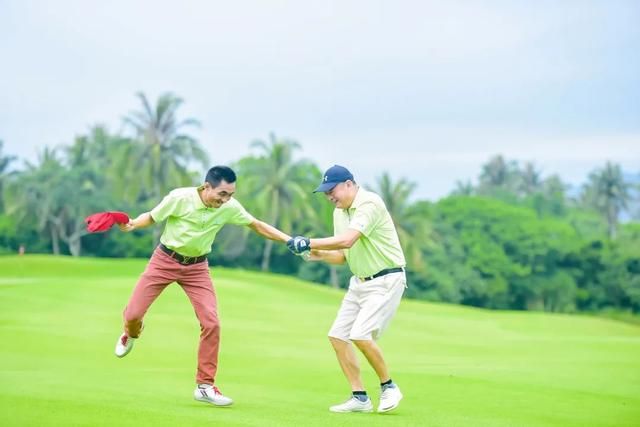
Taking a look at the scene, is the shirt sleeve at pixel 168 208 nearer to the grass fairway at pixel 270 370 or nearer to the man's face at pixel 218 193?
the man's face at pixel 218 193

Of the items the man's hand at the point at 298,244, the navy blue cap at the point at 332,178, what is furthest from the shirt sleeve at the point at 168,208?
the navy blue cap at the point at 332,178

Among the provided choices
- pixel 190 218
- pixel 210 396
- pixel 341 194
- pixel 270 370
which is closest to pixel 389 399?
pixel 210 396

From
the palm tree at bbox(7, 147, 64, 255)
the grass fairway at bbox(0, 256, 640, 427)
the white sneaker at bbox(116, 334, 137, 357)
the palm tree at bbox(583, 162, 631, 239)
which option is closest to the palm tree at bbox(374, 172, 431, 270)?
the palm tree at bbox(7, 147, 64, 255)

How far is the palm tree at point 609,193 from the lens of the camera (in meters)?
134

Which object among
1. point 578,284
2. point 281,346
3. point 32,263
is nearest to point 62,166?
point 32,263

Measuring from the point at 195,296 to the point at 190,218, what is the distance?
0.92m

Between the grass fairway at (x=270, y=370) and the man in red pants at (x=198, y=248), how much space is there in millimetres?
531

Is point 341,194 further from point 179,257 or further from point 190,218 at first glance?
point 179,257

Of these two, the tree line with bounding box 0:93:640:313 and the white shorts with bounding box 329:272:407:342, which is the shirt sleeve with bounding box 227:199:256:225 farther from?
the tree line with bounding box 0:93:640:313

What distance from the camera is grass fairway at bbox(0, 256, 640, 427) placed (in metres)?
10.3

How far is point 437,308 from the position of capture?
4631 cm

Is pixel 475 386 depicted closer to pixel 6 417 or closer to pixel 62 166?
pixel 6 417

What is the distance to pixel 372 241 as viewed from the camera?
1080cm

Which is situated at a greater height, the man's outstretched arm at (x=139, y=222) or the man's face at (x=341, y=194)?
the man's face at (x=341, y=194)
